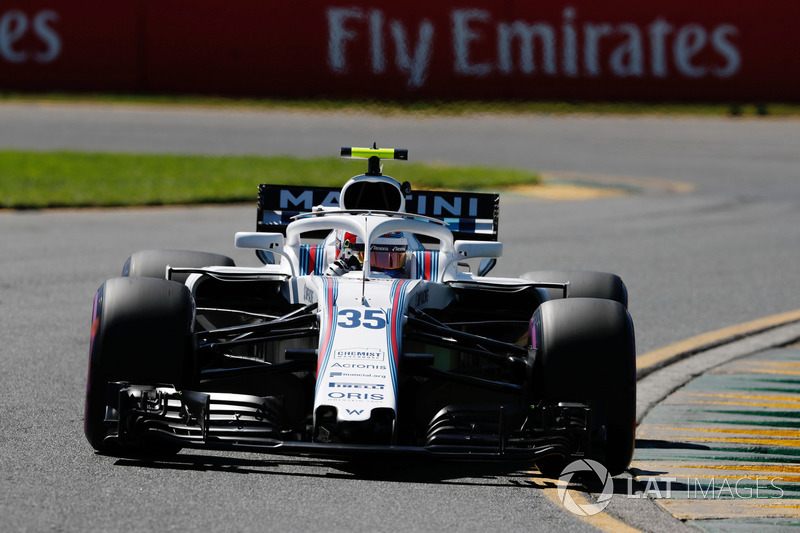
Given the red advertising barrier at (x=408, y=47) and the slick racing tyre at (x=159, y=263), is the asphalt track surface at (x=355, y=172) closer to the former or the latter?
the slick racing tyre at (x=159, y=263)

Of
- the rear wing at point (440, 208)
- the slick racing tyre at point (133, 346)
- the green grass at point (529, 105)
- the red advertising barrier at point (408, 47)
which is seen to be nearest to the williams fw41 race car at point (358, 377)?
the slick racing tyre at point (133, 346)

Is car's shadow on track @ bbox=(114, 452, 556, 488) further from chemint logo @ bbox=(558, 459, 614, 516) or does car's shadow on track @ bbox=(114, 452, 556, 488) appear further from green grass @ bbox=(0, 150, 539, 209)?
green grass @ bbox=(0, 150, 539, 209)

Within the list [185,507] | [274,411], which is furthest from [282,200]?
[185,507]

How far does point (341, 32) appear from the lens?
97.2ft

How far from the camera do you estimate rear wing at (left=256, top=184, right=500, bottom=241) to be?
26.8ft

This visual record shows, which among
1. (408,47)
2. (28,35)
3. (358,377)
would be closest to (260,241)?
(358,377)

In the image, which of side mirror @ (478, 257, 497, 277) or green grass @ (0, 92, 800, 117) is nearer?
side mirror @ (478, 257, 497, 277)

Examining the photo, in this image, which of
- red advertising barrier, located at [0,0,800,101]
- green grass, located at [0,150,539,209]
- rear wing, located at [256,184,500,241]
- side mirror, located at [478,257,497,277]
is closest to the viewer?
side mirror, located at [478,257,497,277]

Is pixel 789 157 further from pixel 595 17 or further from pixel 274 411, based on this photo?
pixel 274 411

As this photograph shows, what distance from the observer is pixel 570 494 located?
5.60 meters

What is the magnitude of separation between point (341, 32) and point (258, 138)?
19.6 feet
